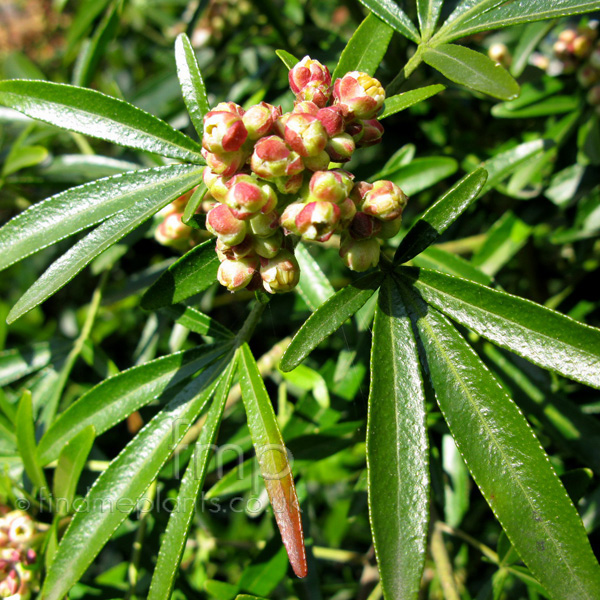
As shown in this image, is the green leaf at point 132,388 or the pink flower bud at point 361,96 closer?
the pink flower bud at point 361,96

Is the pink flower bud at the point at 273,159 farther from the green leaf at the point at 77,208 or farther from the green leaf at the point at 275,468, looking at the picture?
the green leaf at the point at 275,468

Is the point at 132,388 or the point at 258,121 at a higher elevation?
the point at 258,121

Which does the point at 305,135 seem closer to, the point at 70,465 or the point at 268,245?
the point at 268,245

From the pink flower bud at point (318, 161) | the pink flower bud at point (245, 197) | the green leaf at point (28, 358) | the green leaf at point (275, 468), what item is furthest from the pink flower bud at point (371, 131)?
the green leaf at point (28, 358)

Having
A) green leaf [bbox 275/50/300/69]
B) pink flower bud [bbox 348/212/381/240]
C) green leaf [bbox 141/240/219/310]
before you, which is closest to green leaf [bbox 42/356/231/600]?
A: green leaf [bbox 141/240/219/310]

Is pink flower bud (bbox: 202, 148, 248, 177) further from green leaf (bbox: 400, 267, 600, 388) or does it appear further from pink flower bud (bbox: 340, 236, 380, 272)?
green leaf (bbox: 400, 267, 600, 388)

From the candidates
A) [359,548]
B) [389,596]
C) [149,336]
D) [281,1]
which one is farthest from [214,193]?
[359,548]

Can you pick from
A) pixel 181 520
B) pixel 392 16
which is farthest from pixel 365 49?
pixel 181 520
